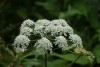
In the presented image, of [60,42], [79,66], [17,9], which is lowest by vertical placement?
[60,42]

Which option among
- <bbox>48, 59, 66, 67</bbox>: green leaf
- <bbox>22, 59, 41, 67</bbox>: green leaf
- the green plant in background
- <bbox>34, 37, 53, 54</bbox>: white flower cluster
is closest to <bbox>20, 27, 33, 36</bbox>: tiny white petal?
the green plant in background

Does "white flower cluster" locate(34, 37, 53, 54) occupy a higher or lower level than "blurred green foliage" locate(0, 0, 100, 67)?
lower

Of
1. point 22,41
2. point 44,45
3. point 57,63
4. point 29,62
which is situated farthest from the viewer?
point 57,63

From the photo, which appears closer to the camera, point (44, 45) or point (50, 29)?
point (44, 45)

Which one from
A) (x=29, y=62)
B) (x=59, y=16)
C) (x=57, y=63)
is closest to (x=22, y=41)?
(x=29, y=62)

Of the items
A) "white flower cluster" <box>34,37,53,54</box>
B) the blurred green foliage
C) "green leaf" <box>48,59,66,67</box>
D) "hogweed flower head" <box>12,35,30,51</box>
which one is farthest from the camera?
the blurred green foliage

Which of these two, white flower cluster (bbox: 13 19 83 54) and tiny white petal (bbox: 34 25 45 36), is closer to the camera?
white flower cluster (bbox: 13 19 83 54)

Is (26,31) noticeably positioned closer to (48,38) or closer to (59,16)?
(48,38)

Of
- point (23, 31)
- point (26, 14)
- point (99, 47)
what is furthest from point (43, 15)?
point (23, 31)

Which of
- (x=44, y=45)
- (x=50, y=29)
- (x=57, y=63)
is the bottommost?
(x=44, y=45)

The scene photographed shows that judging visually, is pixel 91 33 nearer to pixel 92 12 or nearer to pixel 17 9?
pixel 92 12

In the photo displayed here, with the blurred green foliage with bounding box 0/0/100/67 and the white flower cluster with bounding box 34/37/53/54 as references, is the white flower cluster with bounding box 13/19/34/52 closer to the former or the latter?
the white flower cluster with bounding box 34/37/53/54
